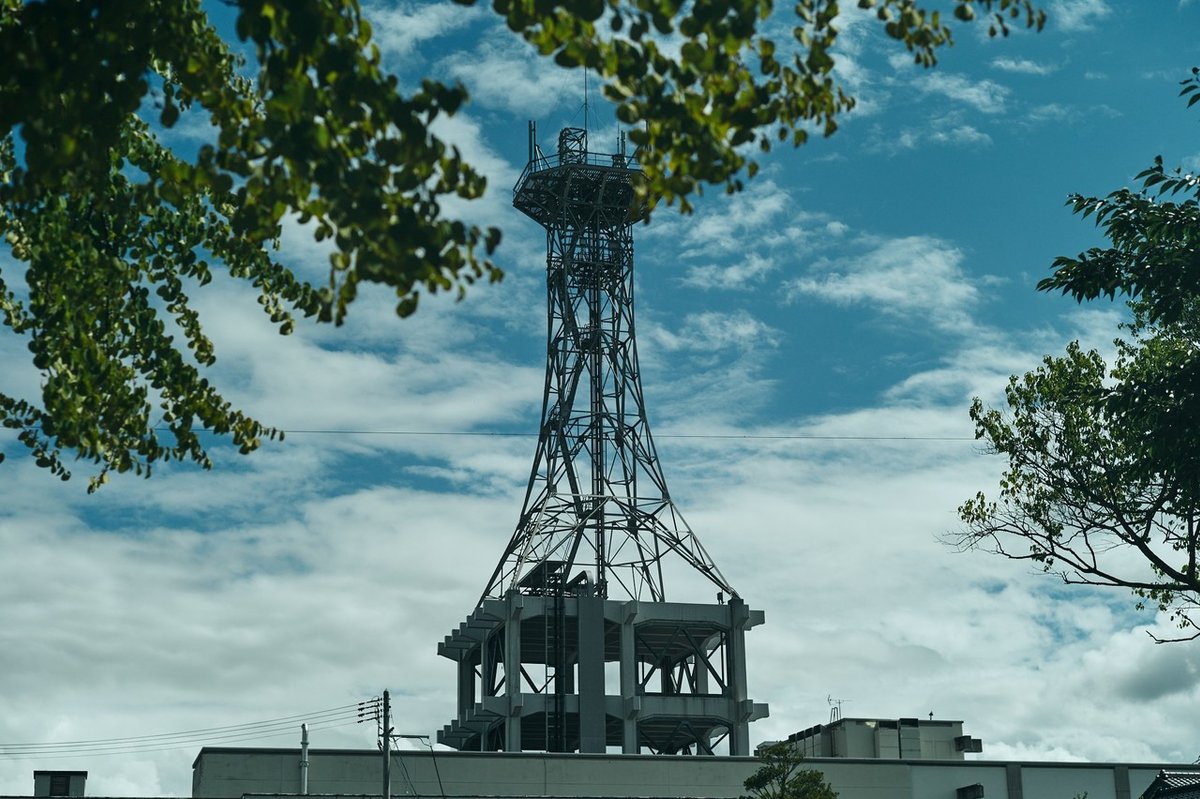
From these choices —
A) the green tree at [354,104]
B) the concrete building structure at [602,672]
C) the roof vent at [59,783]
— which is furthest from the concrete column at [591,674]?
the green tree at [354,104]

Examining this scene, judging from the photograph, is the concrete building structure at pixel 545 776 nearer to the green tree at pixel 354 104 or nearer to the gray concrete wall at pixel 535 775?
the gray concrete wall at pixel 535 775

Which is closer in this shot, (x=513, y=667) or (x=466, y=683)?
(x=513, y=667)

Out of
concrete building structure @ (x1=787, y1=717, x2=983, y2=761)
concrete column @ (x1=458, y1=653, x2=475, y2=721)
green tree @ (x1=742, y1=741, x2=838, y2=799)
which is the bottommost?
green tree @ (x1=742, y1=741, x2=838, y2=799)

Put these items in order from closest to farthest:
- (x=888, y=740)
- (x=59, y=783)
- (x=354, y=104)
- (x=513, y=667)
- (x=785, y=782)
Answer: (x=354, y=104) < (x=785, y=782) < (x=59, y=783) < (x=513, y=667) < (x=888, y=740)

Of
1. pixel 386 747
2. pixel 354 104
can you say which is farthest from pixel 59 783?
pixel 354 104

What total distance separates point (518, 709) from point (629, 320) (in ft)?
69.7

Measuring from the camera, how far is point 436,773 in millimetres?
63156

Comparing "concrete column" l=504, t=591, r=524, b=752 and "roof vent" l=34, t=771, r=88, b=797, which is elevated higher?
"concrete column" l=504, t=591, r=524, b=752

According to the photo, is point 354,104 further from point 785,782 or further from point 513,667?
point 513,667

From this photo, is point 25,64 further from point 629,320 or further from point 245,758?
point 629,320

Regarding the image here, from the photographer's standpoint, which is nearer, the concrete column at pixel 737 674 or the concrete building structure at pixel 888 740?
the concrete column at pixel 737 674

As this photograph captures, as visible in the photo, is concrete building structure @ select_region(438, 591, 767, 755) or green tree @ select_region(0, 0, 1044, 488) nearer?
green tree @ select_region(0, 0, 1044, 488)

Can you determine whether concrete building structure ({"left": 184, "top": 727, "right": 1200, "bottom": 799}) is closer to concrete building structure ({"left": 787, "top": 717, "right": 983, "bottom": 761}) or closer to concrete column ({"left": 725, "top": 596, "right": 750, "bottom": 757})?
concrete column ({"left": 725, "top": 596, "right": 750, "bottom": 757})

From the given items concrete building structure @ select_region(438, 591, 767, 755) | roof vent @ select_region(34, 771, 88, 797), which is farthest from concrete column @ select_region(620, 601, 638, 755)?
roof vent @ select_region(34, 771, 88, 797)
